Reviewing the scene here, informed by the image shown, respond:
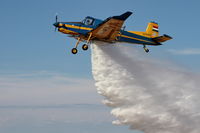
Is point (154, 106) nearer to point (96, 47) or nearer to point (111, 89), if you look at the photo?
point (111, 89)

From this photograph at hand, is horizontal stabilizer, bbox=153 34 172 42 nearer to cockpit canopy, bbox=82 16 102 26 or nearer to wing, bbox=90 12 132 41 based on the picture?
wing, bbox=90 12 132 41

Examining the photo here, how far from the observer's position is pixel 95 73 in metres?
37.2

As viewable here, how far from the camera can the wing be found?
34000 mm

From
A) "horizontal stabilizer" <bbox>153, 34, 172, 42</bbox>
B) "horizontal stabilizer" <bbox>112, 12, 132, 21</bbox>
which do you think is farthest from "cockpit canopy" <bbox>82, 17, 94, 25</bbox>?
"horizontal stabilizer" <bbox>153, 34, 172, 42</bbox>

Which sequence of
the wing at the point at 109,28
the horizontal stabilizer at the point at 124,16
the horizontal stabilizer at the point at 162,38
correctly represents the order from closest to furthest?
the horizontal stabilizer at the point at 124,16, the wing at the point at 109,28, the horizontal stabilizer at the point at 162,38

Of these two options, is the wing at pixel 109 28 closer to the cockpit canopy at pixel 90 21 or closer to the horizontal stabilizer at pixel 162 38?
the cockpit canopy at pixel 90 21

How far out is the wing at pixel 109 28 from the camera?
34.0 m

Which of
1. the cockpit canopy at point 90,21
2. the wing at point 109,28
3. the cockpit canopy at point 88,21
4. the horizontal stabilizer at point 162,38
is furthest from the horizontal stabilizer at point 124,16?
the horizontal stabilizer at point 162,38

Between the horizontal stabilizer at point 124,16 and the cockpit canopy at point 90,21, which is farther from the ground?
the horizontal stabilizer at point 124,16

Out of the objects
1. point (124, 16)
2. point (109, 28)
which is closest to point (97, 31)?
point (109, 28)

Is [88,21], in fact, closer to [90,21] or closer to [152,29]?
[90,21]

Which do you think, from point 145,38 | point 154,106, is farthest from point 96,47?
point 154,106

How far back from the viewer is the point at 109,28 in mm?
35344

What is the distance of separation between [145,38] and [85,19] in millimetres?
5544
